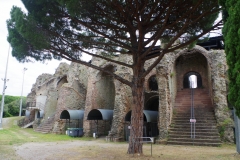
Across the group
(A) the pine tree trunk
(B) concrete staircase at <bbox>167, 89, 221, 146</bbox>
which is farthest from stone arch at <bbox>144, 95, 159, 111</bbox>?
(A) the pine tree trunk

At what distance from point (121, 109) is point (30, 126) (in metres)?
18.1

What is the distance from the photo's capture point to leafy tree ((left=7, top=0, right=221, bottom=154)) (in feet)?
28.1

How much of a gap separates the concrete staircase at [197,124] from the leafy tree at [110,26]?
5558 millimetres

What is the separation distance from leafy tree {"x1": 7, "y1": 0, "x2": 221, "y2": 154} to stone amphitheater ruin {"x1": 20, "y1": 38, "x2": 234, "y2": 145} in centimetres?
555

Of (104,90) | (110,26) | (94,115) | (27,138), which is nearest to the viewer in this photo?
(110,26)

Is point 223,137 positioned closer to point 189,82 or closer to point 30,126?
point 189,82

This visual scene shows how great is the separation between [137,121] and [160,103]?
5902mm

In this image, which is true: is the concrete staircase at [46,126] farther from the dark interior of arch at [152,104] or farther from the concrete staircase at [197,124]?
the concrete staircase at [197,124]

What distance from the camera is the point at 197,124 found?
14.5 meters

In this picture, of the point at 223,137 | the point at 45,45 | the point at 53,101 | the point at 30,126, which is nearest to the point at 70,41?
the point at 45,45

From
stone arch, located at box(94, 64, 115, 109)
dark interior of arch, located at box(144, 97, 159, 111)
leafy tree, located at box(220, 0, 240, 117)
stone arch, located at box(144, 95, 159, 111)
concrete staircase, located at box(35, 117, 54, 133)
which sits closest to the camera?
leafy tree, located at box(220, 0, 240, 117)

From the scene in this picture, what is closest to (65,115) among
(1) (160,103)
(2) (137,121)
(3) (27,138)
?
(3) (27,138)

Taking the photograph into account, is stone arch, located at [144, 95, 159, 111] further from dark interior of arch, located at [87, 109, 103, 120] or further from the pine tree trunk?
the pine tree trunk

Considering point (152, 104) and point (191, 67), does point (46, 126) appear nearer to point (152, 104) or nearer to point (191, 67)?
point (152, 104)
